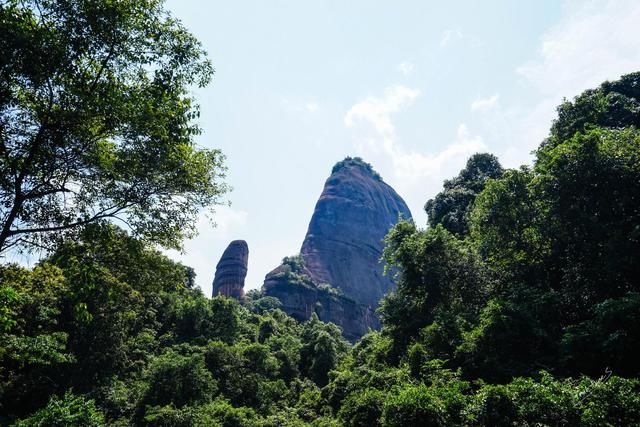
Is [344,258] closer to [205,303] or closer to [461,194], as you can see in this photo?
[205,303]

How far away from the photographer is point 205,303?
2888 cm

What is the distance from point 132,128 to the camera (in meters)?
6.19

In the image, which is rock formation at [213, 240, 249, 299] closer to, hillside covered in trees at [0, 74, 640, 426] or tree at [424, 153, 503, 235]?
hillside covered in trees at [0, 74, 640, 426]

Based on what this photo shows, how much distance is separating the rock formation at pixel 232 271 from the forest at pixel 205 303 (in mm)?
30892

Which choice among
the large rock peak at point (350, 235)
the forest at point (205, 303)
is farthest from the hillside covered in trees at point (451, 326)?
the large rock peak at point (350, 235)

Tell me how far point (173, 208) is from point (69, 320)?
16.4 metres

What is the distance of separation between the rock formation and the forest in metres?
30.9

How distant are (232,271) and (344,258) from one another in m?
27.4

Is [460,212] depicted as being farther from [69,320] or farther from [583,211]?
[69,320]

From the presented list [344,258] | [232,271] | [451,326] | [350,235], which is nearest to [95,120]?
[451,326]

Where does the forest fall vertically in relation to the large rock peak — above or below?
below

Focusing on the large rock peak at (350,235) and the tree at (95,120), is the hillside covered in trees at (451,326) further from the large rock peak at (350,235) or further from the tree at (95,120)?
the large rock peak at (350,235)

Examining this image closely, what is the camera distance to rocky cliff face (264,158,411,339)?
65625 millimetres

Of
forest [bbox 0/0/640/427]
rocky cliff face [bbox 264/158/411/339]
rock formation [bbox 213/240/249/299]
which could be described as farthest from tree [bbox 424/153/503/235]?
rock formation [bbox 213/240/249/299]
